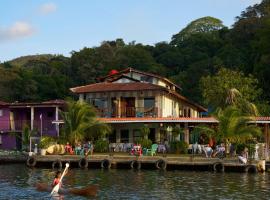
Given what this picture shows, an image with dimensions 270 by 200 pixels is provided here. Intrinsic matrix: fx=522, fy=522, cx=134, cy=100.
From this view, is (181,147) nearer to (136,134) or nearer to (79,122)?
(136,134)

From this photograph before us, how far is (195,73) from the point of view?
78.4m

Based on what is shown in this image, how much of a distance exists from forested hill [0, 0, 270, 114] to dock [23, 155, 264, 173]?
3216 centimetres

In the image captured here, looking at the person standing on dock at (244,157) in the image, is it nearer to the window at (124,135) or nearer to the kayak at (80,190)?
the kayak at (80,190)

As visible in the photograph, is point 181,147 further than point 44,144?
Yes

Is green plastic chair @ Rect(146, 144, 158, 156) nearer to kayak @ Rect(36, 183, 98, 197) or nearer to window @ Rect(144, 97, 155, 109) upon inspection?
window @ Rect(144, 97, 155, 109)

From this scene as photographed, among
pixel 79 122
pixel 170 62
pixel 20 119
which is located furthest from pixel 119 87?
pixel 170 62

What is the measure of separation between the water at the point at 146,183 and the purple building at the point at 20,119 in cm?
1555

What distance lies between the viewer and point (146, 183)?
99.8ft

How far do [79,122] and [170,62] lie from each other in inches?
1880

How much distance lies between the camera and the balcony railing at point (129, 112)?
49.1m

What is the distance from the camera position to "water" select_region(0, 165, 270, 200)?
25.6 metres

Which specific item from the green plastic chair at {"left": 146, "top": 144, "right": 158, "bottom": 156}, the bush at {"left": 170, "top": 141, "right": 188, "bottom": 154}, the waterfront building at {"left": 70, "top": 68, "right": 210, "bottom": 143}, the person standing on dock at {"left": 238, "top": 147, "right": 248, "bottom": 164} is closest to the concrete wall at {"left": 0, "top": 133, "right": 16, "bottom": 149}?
the waterfront building at {"left": 70, "top": 68, "right": 210, "bottom": 143}

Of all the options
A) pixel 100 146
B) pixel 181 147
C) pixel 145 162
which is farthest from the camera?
pixel 100 146

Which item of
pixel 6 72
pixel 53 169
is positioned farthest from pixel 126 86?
pixel 6 72
